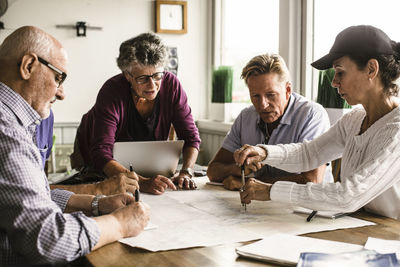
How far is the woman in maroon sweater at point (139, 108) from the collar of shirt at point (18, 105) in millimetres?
948

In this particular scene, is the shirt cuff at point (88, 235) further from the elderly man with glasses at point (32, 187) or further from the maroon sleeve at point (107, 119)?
the maroon sleeve at point (107, 119)

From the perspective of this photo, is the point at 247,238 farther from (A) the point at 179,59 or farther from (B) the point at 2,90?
(A) the point at 179,59

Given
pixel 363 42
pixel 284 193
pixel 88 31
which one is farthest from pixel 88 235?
pixel 88 31

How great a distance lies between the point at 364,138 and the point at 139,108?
1389 millimetres

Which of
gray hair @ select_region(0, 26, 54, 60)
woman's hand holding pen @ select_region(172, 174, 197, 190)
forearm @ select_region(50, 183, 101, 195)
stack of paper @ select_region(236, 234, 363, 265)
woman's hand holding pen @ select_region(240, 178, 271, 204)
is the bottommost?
woman's hand holding pen @ select_region(172, 174, 197, 190)

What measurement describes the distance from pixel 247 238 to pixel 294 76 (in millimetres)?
2156

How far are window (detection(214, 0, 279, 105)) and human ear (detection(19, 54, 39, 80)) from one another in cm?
256

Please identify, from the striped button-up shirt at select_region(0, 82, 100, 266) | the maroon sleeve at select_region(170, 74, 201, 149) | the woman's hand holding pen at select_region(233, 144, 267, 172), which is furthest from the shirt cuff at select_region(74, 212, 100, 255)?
the maroon sleeve at select_region(170, 74, 201, 149)

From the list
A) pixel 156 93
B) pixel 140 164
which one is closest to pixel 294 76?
pixel 156 93

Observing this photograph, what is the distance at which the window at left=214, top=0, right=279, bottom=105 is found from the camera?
373 cm

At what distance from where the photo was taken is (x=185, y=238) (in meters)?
1.30

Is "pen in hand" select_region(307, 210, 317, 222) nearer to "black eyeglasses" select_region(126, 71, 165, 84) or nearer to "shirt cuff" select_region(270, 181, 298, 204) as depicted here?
"shirt cuff" select_region(270, 181, 298, 204)

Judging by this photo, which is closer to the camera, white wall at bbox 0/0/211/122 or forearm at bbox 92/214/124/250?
forearm at bbox 92/214/124/250

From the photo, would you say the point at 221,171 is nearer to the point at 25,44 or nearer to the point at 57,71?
the point at 57,71
